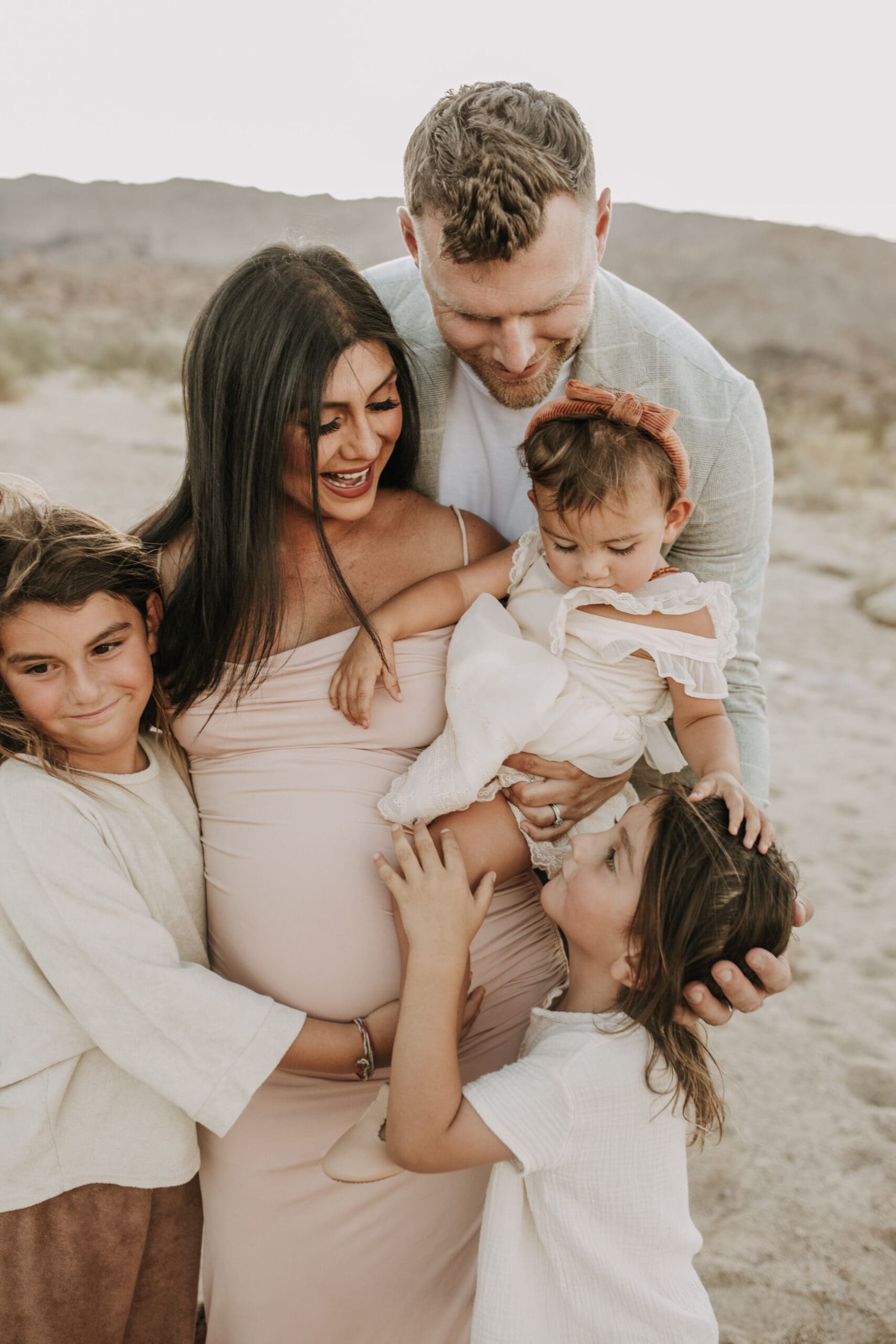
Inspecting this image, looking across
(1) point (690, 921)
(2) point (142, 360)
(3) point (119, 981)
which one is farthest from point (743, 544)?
(2) point (142, 360)

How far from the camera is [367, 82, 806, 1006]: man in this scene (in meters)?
2.07

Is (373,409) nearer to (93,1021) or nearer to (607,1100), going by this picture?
(93,1021)

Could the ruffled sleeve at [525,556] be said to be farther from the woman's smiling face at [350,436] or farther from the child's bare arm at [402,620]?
the woman's smiling face at [350,436]

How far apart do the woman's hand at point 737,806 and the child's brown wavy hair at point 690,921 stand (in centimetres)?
2

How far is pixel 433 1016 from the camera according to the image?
1.74 metres

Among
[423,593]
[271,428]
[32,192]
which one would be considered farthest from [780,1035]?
[32,192]

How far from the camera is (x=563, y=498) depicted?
2.00 m

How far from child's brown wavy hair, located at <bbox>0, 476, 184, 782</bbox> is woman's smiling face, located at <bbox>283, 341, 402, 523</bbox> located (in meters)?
0.39

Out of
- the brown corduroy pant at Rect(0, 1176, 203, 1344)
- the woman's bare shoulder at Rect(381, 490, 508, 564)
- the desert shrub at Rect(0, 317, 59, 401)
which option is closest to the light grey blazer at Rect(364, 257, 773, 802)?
the woman's bare shoulder at Rect(381, 490, 508, 564)

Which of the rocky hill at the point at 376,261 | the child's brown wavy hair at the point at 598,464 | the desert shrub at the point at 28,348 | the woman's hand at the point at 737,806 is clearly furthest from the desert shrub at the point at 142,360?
the woman's hand at the point at 737,806

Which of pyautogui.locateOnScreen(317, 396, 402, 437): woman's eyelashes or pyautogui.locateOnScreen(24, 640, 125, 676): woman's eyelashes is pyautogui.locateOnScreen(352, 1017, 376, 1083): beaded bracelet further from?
pyautogui.locateOnScreen(317, 396, 402, 437): woman's eyelashes

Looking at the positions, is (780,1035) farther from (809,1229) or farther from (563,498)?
(563,498)

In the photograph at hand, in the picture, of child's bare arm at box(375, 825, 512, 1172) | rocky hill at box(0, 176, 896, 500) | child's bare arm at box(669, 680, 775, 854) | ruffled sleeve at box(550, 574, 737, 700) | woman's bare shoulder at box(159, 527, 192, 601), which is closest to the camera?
child's bare arm at box(375, 825, 512, 1172)

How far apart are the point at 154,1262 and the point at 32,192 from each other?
150ft
